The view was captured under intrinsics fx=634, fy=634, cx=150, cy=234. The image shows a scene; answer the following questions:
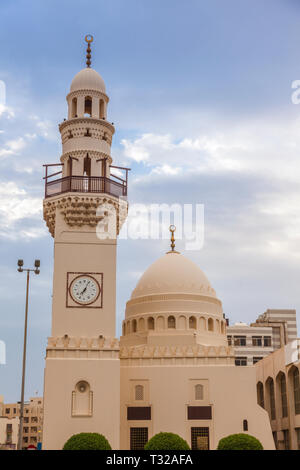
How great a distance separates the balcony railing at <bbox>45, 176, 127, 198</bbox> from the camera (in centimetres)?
4006

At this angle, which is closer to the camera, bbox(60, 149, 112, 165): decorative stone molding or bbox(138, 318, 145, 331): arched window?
bbox(60, 149, 112, 165): decorative stone molding

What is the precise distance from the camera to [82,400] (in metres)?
36.8

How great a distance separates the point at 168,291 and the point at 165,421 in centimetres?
1055

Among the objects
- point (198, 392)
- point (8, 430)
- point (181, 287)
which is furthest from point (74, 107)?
point (8, 430)

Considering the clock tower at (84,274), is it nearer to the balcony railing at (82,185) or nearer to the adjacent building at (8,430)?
the balcony railing at (82,185)

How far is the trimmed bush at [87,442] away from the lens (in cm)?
3300

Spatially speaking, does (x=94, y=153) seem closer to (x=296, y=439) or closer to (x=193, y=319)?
(x=193, y=319)

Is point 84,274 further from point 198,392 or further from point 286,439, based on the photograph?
point 286,439

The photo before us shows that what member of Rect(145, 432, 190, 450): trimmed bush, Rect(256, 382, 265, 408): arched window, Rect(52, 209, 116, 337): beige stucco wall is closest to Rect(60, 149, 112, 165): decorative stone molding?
Rect(52, 209, 116, 337): beige stucco wall

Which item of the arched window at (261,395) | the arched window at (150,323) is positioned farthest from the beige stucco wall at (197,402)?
the arched window at (261,395)

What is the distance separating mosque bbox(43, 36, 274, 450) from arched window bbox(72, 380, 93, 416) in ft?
0.19

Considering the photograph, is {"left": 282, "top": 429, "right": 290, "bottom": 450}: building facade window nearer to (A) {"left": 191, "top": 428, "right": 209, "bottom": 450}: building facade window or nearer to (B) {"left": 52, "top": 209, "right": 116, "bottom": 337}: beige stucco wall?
(A) {"left": 191, "top": 428, "right": 209, "bottom": 450}: building facade window

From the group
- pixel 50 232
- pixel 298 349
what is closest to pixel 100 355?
pixel 50 232

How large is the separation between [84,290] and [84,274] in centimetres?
98
